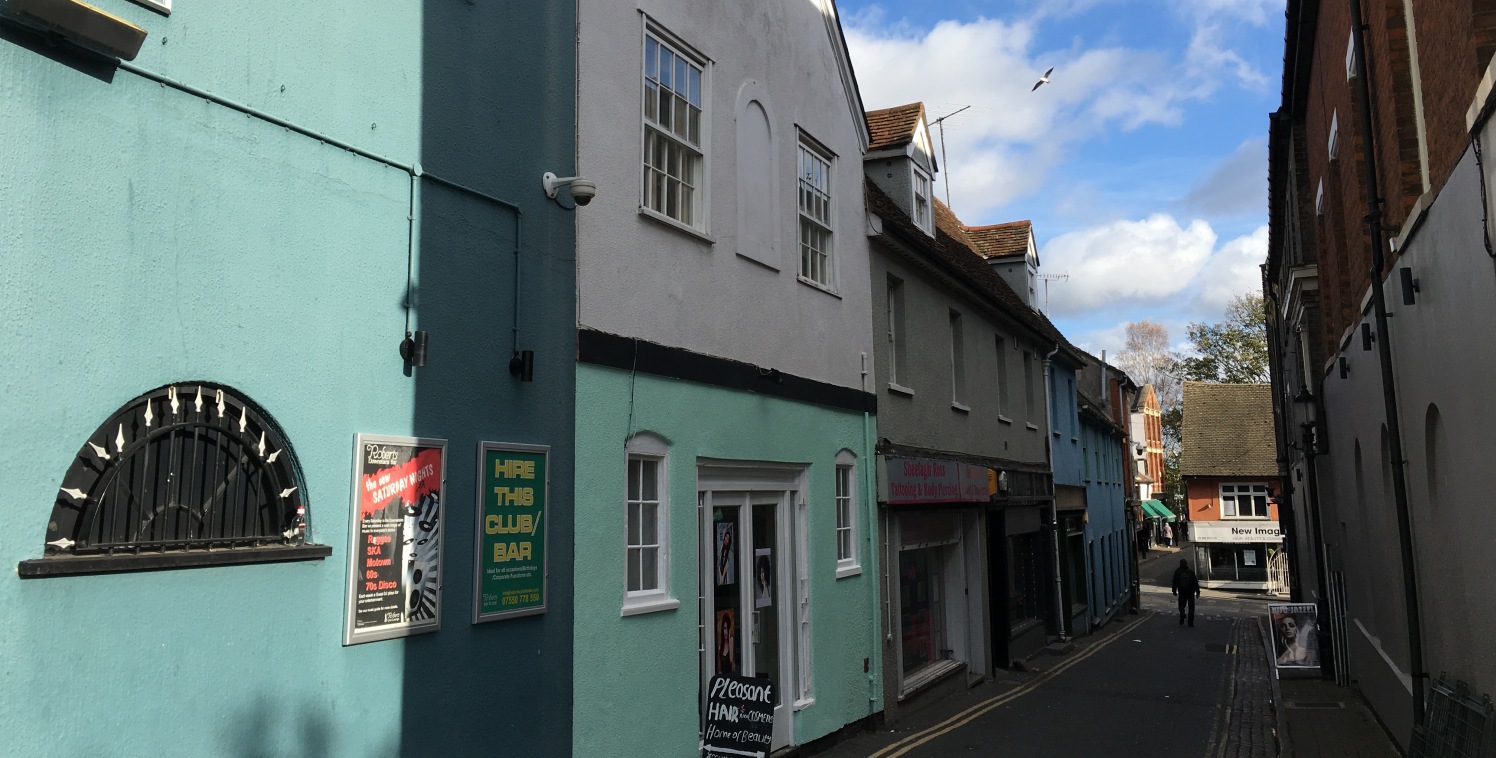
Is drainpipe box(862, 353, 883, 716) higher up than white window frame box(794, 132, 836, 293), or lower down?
lower down

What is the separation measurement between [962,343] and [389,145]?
40.0 feet

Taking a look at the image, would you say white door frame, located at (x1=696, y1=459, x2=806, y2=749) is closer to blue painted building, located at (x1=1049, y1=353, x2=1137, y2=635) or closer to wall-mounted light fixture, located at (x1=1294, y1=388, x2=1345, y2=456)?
wall-mounted light fixture, located at (x1=1294, y1=388, x2=1345, y2=456)

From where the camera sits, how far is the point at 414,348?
609cm

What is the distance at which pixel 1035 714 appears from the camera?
538 inches

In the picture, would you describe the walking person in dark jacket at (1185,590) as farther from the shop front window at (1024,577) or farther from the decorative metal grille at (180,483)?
the decorative metal grille at (180,483)

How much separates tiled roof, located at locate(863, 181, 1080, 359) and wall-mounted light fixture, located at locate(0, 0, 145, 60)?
31.4 feet

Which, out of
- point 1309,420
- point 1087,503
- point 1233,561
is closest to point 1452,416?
point 1309,420

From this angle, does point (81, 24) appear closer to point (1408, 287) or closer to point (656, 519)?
point (656, 519)

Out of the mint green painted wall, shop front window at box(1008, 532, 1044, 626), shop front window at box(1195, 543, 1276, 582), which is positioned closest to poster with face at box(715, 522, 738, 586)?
the mint green painted wall

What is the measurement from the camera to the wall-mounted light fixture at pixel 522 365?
6871mm

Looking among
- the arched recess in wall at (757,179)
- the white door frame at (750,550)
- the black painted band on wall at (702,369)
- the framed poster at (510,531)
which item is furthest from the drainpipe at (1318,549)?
the framed poster at (510,531)

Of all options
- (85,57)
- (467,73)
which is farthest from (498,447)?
(85,57)

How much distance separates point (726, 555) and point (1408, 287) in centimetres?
606

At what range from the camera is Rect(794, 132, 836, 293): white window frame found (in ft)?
37.4
